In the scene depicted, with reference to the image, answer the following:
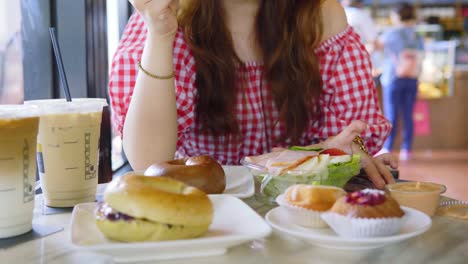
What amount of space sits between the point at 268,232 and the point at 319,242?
79 millimetres

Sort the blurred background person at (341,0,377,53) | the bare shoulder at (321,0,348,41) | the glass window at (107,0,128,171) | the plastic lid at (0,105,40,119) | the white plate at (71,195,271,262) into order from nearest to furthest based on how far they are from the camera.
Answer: the white plate at (71,195,271,262)
the plastic lid at (0,105,40,119)
the bare shoulder at (321,0,348,41)
the glass window at (107,0,128,171)
the blurred background person at (341,0,377,53)

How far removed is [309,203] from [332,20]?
3.40 feet

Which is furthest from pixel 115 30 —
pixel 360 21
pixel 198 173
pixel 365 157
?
pixel 360 21

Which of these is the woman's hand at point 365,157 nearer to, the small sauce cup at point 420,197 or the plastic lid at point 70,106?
the small sauce cup at point 420,197

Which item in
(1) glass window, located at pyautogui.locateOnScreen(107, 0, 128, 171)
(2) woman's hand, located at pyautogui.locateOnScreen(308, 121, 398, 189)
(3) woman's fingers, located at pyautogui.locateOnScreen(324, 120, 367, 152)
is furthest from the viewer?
(1) glass window, located at pyautogui.locateOnScreen(107, 0, 128, 171)

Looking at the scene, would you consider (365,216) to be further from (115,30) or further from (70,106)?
(115,30)

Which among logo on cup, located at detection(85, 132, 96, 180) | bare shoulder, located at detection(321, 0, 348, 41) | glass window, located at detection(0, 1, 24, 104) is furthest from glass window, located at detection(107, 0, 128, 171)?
logo on cup, located at detection(85, 132, 96, 180)

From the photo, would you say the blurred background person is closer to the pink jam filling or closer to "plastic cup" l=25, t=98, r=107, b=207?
"plastic cup" l=25, t=98, r=107, b=207

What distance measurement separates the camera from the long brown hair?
65.1 inches

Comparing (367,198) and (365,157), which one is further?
(365,157)

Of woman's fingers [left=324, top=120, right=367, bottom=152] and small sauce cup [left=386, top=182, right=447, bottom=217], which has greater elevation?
woman's fingers [left=324, top=120, right=367, bottom=152]

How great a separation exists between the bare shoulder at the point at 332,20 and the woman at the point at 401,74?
14.1 feet

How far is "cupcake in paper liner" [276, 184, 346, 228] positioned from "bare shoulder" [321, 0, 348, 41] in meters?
0.96

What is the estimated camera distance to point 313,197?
87 cm
